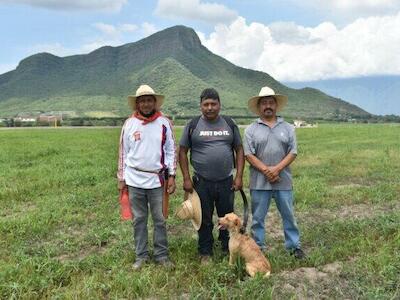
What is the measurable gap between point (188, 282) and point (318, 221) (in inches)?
153

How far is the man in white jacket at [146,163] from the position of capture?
607 centimetres

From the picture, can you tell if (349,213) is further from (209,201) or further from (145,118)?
(145,118)

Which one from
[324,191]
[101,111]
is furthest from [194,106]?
[324,191]

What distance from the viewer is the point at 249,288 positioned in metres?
5.10

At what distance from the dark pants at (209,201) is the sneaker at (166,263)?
1.55ft

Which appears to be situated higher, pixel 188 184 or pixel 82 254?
pixel 188 184

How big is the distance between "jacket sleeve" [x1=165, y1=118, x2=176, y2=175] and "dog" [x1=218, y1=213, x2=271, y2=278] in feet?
3.27

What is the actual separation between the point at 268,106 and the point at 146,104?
1614 mm

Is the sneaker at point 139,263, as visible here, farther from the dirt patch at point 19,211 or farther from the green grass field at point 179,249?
the dirt patch at point 19,211

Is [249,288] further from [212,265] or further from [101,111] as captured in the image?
[101,111]

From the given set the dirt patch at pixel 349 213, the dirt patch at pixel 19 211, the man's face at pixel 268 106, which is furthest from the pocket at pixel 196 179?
the dirt patch at pixel 19 211

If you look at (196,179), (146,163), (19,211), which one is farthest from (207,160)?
(19,211)

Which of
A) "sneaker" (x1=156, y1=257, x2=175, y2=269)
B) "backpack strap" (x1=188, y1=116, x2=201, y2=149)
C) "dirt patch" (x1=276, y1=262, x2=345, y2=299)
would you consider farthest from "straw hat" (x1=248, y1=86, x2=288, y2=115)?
"sneaker" (x1=156, y1=257, x2=175, y2=269)

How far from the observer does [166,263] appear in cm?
616
